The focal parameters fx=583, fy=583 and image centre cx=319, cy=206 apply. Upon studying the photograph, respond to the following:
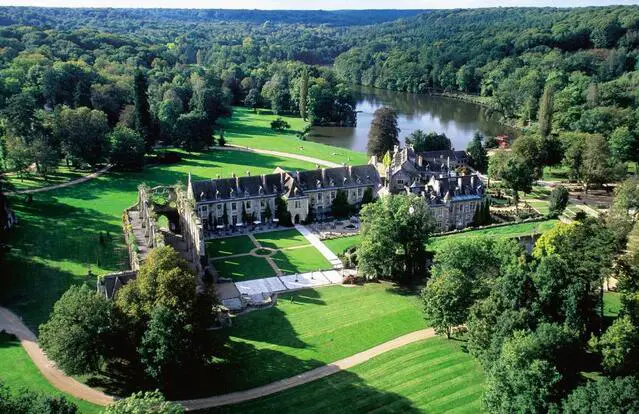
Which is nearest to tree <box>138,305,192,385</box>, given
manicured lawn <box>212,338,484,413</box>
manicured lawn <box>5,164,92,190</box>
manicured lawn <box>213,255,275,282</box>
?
manicured lawn <box>212,338,484,413</box>

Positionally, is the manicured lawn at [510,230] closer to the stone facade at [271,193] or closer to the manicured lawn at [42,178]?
the stone facade at [271,193]

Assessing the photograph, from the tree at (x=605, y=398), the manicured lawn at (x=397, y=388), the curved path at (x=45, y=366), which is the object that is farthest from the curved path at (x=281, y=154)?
the tree at (x=605, y=398)

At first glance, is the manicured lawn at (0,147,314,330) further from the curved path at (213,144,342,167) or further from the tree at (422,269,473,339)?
the tree at (422,269,473,339)

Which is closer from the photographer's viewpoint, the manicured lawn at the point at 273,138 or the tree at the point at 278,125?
the manicured lawn at the point at 273,138

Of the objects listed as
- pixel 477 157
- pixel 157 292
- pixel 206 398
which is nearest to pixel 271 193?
pixel 157 292

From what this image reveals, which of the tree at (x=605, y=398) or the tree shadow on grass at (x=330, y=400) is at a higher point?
the tree at (x=605, y=398)
